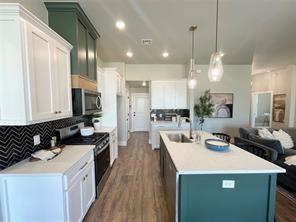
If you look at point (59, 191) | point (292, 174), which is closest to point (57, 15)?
point (59, 191)

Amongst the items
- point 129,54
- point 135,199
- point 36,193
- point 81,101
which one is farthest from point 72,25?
point 135,199

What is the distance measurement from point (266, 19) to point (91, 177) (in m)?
3.84

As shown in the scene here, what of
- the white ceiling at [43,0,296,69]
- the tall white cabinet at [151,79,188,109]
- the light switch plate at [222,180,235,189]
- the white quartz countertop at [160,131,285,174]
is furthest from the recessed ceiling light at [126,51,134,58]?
the light switch plate at [222,180,235,189]

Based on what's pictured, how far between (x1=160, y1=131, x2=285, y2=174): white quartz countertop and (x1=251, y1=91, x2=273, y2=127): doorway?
6.84m

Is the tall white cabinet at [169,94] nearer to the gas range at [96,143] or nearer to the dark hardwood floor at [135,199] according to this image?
the dark hardwood floor at [135,199]

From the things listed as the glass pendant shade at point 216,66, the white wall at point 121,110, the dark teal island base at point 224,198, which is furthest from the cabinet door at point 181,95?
the dark teal island base at point 224,198

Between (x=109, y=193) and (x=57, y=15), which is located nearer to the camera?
(x=57, y=15)

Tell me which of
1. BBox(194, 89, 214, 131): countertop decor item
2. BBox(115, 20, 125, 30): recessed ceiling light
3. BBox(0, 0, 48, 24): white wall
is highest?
BBox(115, 20, 125, 30): recessed ceiling light

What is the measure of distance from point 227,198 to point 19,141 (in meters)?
2.26

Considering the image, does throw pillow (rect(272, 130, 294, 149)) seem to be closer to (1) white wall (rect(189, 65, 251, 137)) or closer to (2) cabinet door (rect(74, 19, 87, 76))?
(1) white wall (rect(189, 65, 251, 137))

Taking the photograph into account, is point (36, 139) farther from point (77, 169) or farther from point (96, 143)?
point (96, 143)

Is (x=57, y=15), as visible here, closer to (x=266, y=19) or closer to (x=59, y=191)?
(x=59, y=191)

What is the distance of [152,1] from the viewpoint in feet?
7.66

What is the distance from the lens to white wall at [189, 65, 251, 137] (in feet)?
19.6
